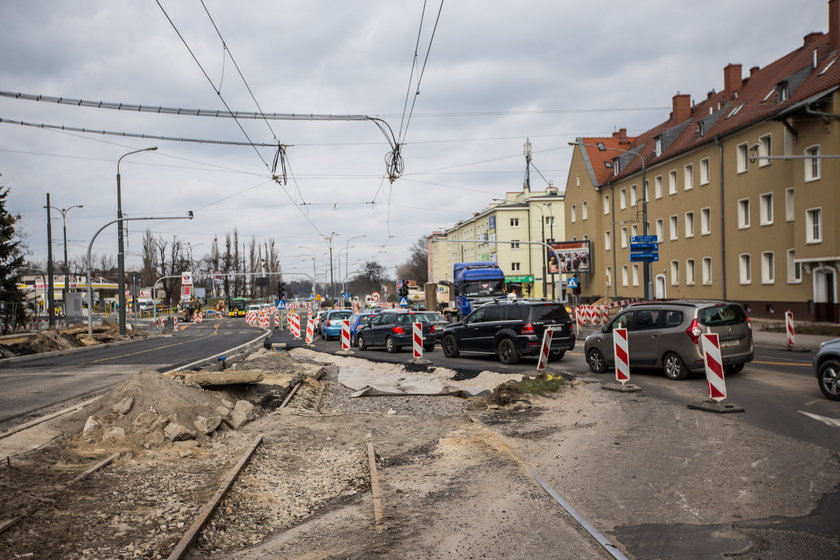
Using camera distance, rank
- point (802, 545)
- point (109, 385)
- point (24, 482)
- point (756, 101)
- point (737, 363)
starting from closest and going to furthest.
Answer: point (802, 545) → point (24, 482) → point (737, 363) → point (109, 385) → point (756, 101)

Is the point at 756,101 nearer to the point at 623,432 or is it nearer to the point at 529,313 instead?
the point at 529,313

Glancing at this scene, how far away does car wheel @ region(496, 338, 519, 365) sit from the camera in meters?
19.2

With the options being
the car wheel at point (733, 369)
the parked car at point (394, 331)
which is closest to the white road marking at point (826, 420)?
the car wheel at point (733, 369)

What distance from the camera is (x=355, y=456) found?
→ 8844 mm

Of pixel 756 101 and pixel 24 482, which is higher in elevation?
pixel 756 101

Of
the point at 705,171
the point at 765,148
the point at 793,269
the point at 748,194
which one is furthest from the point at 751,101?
the point at 793,269

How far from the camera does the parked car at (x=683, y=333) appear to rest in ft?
45.6

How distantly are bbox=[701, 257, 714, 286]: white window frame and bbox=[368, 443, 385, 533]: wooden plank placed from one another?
37980 millimetres

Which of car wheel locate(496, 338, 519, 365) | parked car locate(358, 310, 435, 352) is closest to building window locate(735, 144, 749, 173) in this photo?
parked car locate(358, 310, 435, 352)

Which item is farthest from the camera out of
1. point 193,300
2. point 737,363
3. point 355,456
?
point 193,300

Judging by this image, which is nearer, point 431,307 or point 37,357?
point 37,357

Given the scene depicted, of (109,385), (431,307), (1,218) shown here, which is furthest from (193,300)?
(109,385)

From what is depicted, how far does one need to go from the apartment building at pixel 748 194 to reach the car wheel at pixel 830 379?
12527mm

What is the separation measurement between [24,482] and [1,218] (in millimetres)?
39284
